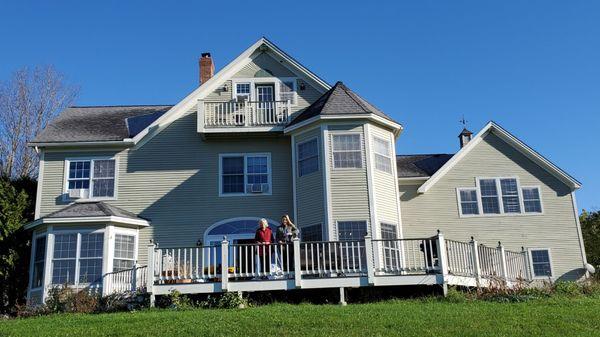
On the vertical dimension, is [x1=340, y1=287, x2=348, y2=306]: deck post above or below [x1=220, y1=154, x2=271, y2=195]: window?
below

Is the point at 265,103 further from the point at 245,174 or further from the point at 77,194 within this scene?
the point at 77,194

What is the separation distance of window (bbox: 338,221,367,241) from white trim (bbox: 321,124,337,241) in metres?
0.27

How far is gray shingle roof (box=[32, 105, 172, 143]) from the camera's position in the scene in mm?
21875

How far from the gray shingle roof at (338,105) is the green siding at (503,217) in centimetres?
371

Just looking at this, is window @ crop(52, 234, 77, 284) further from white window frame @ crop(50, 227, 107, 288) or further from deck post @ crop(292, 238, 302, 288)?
deck post @ crop(292, 238, 302, 288)

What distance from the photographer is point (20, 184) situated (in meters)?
22.3

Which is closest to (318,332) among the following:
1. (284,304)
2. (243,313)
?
(243,313)

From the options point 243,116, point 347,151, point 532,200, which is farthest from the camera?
point 532,200

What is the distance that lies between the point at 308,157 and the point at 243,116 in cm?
281

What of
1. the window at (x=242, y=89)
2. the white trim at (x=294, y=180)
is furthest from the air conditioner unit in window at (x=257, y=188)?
the window at (x=242, y=89)

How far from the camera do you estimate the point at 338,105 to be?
20672mm

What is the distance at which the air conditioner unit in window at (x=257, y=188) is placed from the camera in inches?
841

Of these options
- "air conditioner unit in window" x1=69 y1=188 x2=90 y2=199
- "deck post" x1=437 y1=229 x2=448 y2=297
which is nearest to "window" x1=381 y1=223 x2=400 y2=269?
"deck post" x1=437 y1=229 x2=448 y2=297

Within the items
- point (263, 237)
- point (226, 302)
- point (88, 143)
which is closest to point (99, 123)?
point (88, 143)
